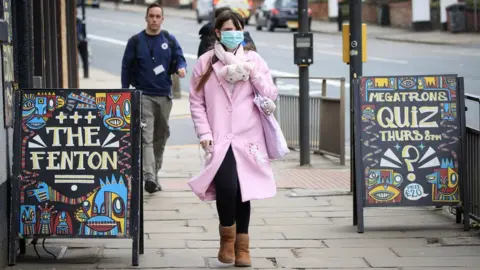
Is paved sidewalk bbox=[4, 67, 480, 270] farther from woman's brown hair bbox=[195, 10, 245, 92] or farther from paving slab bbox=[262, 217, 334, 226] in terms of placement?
woman's brown hair bbox=[195, 10, 245, 92]

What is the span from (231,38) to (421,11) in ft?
122

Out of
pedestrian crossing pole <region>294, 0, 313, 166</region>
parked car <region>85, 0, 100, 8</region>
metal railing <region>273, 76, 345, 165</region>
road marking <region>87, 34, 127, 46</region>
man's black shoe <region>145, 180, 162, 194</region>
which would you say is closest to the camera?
man's black shoe <region>145, 180, 162, 194</region>

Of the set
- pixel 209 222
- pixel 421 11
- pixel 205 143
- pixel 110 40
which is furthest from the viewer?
pixel 110 40

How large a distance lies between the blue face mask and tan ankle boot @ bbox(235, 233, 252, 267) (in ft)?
4.19

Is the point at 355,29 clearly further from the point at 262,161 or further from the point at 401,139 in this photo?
the point at 262,161

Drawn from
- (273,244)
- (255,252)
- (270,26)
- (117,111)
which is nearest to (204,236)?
(273,244)

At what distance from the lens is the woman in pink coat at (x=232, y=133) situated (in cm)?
702

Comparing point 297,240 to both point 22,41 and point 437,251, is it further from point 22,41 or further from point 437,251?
point 22,41

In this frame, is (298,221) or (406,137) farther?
(298,221)

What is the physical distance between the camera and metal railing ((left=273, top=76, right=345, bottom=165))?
13156mm

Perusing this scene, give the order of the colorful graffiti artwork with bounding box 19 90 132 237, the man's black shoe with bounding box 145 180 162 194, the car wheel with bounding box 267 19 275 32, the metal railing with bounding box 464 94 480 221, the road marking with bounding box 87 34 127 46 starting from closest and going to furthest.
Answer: the colorful graffiti artwork with bounding box 19 90 132 237
the metal railing with bounding box 464 94 480 221
the man's black shoe with bounding box 145 180 162 194
the road marking with bounding box 87 34 127 46
the car wheel with bounding box 267 19 275 32

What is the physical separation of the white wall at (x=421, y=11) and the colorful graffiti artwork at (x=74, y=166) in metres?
36.9

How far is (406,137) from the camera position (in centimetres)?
820

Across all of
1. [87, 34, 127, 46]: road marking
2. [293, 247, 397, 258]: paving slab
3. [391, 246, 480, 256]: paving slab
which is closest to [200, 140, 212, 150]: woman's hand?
[293, 247, 397, 258]: paving slab
